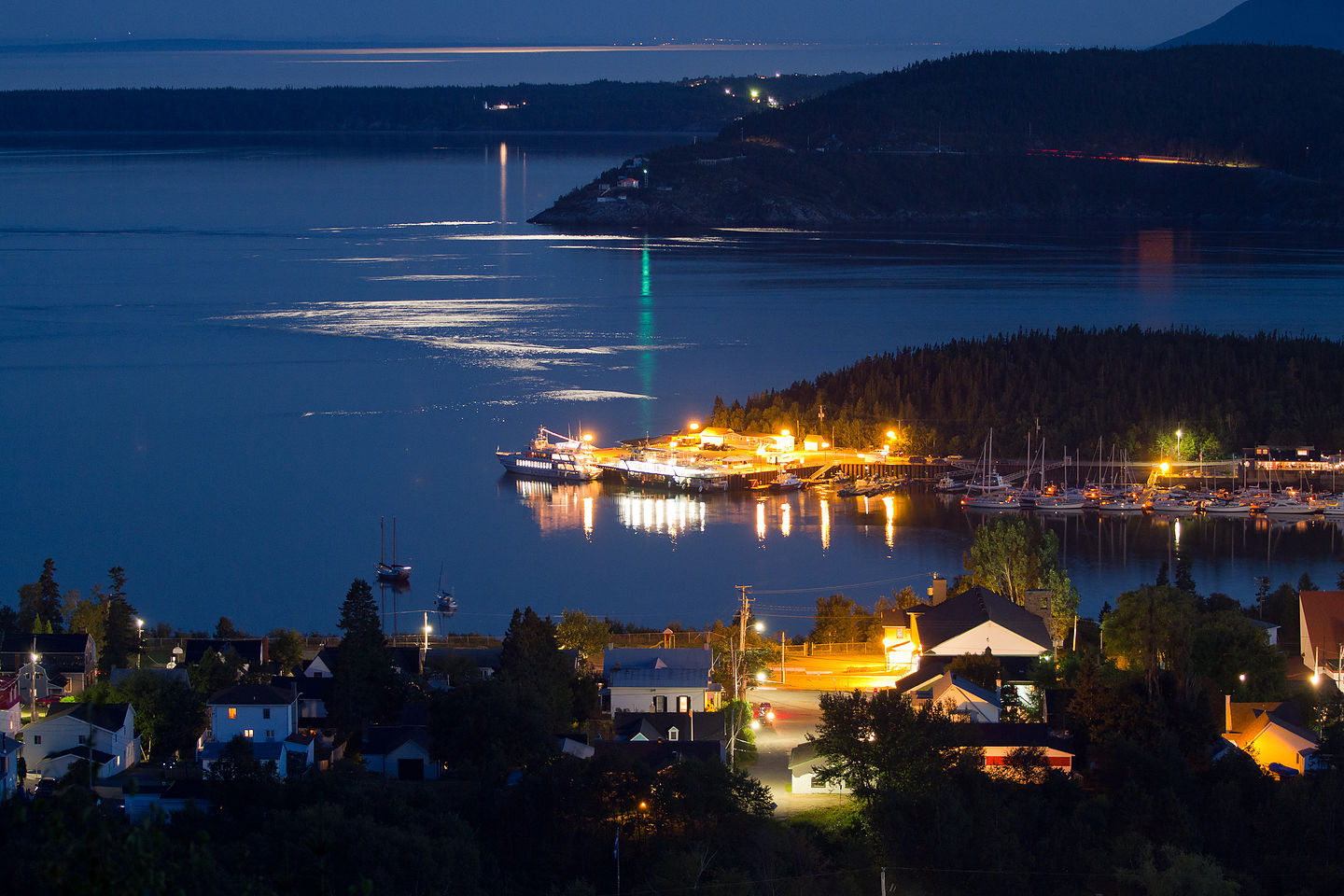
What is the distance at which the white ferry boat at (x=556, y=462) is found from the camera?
17.7 m

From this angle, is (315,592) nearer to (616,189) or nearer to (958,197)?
(616,189)

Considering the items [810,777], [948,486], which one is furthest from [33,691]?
[948,486]

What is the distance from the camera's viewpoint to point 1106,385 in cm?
1928

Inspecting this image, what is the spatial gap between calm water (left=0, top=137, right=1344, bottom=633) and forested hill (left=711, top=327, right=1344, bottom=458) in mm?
1965

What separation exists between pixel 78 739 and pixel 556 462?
11.0m

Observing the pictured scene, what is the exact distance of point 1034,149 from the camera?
67.1 meters

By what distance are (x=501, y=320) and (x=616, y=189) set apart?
2725 cm

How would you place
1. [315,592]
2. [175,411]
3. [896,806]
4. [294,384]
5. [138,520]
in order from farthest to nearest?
[294,384] → [175,411] → [138,520] → [315,592] → [896,806]

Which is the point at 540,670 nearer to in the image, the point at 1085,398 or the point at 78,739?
the point at 78,739

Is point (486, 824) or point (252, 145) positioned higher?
point (252, 145)

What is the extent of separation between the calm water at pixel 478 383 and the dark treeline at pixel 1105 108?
1288cm

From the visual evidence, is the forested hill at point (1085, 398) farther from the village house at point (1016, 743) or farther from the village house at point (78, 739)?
the village house at point (78, 739)

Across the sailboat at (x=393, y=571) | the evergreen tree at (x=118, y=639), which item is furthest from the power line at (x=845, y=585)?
the evergreen tree at (x=118, y=639)

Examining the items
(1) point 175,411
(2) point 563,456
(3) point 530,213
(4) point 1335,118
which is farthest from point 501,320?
(4) point 1335,118
